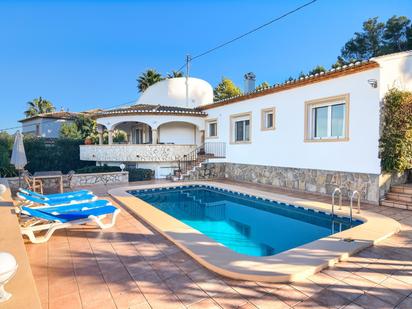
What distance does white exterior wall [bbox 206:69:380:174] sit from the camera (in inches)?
381

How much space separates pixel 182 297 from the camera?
3.69 m

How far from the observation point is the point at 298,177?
41.7ft

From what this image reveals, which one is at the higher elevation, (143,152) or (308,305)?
(143,152)

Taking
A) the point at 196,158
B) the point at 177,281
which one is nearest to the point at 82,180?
the point at 196,158

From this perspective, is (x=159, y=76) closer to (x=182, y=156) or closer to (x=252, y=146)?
(x=182, y=156)

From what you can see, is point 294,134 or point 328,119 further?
point 294,134

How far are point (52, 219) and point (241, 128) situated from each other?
1288 centimetres

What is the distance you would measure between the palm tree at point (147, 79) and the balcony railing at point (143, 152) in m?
21.6

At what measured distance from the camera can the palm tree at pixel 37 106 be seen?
159 ft

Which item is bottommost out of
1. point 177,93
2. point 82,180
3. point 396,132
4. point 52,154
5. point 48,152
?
point 82,180

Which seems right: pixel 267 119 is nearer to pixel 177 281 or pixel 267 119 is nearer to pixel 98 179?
pixel 98 179

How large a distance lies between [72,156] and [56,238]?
63.1 ft

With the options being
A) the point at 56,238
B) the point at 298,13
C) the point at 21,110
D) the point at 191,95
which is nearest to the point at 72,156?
the point at 191,95

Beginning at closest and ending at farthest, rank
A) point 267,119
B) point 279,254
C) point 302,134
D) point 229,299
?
1. point 229,299
2. point 279,254
3. point 302,134
4. point 267,119
